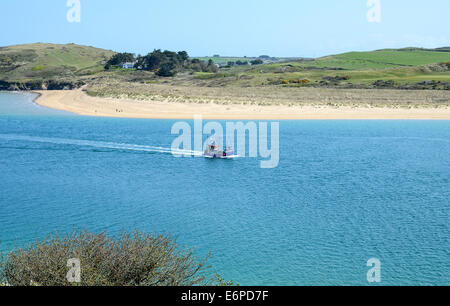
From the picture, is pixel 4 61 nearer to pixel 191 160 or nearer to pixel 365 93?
pixel 365 93

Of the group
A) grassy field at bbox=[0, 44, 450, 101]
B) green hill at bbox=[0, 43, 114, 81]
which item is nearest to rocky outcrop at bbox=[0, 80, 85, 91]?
grassy field at bbox=[0, 44, 450, 101]

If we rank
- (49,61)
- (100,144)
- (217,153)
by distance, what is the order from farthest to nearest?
(49,61) < (100,144) < (217,153)

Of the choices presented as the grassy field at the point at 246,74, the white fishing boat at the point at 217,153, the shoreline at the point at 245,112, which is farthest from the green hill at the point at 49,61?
the white fishing boat at the point at 217,153

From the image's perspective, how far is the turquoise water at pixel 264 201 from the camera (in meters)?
21.0

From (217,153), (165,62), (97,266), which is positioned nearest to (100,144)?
(217,153)

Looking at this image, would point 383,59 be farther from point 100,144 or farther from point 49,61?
point 100,144

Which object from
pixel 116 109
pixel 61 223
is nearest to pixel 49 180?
pixel 61 223

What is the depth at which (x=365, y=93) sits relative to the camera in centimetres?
7981

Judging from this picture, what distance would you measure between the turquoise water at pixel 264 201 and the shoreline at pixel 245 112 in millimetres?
13246

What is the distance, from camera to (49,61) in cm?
15275

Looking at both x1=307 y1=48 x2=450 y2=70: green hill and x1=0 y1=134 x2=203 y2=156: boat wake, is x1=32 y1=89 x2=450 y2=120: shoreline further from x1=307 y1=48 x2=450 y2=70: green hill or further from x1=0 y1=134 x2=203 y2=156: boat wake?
x1=307 y1=48 x2=450 y2=70: green hill

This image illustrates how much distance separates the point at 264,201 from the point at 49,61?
454 ft

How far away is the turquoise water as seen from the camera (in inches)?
828
